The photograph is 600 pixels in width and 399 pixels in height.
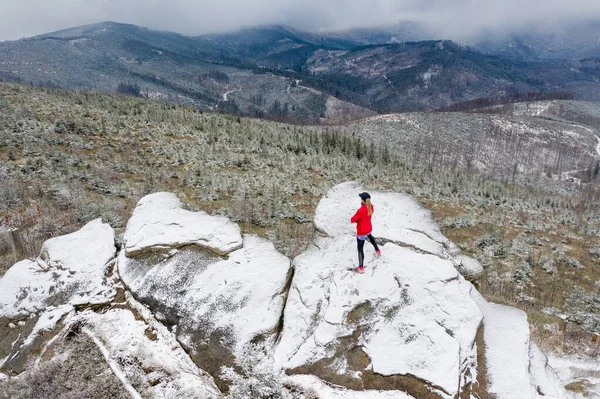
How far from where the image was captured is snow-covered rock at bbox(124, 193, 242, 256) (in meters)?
9.15

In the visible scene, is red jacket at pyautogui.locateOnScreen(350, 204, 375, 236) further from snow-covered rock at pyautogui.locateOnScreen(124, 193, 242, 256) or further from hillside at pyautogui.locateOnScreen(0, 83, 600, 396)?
hillside at pyautogui.locateOnScreen(0, 83, 600, 396)

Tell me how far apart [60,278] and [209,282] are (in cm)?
411

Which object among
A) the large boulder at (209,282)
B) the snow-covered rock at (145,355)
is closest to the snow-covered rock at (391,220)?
the large boulder at (209,282)

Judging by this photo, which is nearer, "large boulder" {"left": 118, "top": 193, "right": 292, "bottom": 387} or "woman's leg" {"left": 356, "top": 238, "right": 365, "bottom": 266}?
"large boulder" {"left": 118, "top": 193, "right": 292, "bottom": 387}

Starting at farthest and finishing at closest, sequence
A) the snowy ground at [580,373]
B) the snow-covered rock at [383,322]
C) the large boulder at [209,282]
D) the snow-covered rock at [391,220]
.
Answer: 1. the snow-covered rock at [391,220]
2. the snowy ground at [580,373]
3. the large boulder at [209,282]
4. the snow-covered rock at [383,322]

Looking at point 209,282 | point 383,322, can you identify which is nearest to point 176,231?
point 209,282

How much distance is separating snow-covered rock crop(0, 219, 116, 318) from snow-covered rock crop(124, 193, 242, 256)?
→ 0.85m

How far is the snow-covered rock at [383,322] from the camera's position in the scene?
6387 mm

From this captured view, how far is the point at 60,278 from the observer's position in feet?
28.4

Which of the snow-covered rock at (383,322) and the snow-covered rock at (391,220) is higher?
the snow-covered rock at (391,220)

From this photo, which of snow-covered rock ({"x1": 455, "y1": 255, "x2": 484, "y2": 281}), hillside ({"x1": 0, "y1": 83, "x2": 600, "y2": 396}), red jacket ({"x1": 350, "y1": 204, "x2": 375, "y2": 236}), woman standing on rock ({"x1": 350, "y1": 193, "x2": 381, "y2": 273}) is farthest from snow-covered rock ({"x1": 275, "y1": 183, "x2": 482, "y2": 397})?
hillside ({"x1": 0, "y1": 83, "x2": 600, "y2": 396})

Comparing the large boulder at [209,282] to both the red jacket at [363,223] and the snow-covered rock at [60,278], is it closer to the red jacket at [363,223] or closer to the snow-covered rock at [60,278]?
the snow-covered rock at [60,278]

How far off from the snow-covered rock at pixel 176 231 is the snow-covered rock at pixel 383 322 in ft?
7.44

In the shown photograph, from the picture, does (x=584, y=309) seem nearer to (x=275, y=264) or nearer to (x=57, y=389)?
(x=275, y=264)
